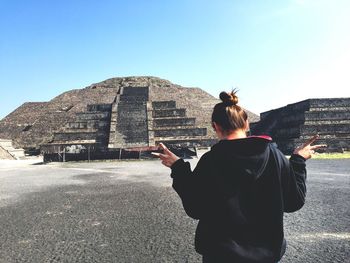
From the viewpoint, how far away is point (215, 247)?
198cm

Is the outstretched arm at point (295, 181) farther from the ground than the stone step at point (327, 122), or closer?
closer

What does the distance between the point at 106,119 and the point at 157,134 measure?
655cm

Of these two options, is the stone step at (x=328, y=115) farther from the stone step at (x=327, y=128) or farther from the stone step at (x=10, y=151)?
the stone step at (x=10, y=151)

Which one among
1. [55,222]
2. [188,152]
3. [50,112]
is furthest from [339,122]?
[50,112]

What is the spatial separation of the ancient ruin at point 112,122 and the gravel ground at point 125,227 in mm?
15807

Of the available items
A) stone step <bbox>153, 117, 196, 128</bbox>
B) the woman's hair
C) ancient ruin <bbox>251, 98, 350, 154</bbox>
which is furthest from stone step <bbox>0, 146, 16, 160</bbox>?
the woman's hair

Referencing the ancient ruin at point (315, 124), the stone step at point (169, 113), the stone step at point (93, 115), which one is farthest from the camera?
the stone step at point (93, 115)

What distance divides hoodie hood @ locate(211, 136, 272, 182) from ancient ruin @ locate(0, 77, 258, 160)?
22010 millimetres

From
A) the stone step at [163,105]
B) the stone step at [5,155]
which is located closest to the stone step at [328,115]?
the stone step at [163,105]

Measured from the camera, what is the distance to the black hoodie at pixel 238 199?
6.52ft

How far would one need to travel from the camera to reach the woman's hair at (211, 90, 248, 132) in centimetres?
208

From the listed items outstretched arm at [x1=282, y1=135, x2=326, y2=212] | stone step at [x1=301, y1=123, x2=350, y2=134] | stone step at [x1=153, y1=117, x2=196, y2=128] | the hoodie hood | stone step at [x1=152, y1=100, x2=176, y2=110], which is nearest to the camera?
the hoodie hood

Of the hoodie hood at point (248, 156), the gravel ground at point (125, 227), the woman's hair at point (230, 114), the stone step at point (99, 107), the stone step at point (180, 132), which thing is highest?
the stone step at point (99, 107)

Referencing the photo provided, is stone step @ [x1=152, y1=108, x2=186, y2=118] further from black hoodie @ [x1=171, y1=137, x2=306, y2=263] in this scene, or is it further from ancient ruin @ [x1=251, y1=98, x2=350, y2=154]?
black hoodie @ [x1=171, y1=137, x2=306, y2=263]
